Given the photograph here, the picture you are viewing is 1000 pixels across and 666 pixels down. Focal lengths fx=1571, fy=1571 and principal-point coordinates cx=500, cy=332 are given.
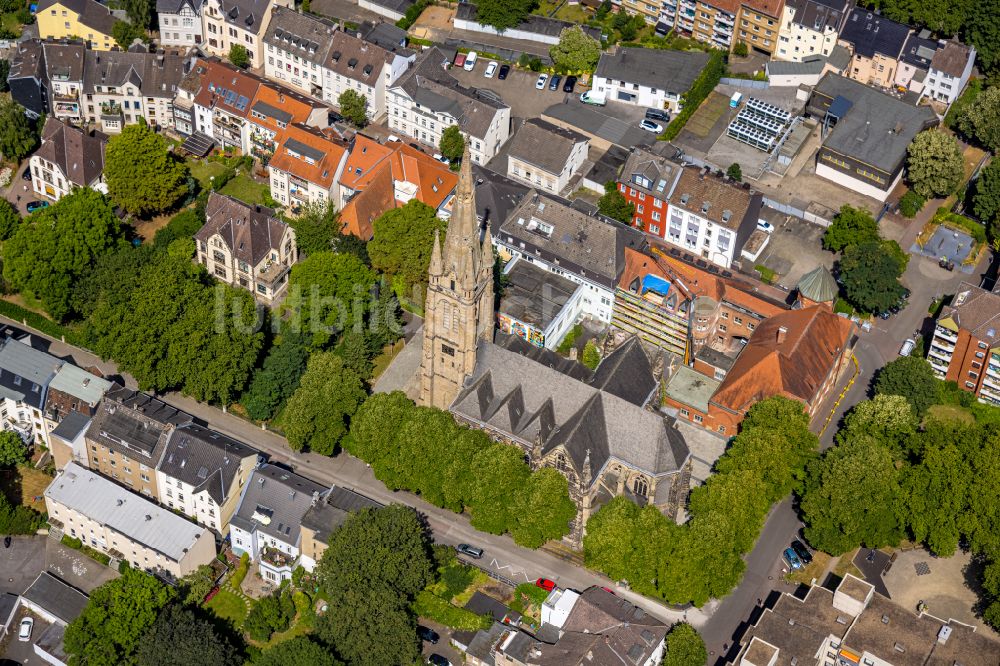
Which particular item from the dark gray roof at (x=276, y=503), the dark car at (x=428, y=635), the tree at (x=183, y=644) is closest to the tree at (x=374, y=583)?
the dark car at (x=428, y=635)

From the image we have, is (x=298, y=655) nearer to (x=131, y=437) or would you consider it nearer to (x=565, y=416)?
(x=131, y=437)

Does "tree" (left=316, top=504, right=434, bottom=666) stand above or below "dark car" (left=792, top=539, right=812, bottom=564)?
below

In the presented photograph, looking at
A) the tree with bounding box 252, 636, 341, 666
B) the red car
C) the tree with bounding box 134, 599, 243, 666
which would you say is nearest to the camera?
the tree with bounding box 252, 636, 341, 666

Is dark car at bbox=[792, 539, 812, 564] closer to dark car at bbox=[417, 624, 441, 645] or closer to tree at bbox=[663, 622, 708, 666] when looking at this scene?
tree at bbox=[663, 622, 708, 666]

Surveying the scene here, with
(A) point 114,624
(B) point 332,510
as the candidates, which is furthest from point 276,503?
(A) point 114,624

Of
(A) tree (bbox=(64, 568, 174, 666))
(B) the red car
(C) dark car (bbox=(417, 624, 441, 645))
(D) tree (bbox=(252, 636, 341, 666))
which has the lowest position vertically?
(A) tree (bbox=(64, 568, 174, 666))

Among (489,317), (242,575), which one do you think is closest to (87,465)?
(242,575)

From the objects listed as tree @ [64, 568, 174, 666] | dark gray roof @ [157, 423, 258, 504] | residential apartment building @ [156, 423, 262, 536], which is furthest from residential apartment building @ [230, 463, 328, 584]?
tree @ [64, 568, 174, 666]
